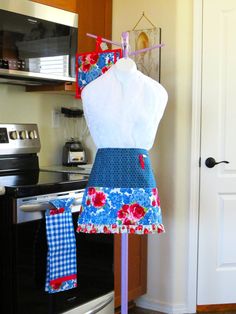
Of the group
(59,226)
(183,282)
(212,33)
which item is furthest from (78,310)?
(212,33)

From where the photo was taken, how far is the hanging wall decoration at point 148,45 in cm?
288

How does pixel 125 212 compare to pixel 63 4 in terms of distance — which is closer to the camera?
pixel 125 212

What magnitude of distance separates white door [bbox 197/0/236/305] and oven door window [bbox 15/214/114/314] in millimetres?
724

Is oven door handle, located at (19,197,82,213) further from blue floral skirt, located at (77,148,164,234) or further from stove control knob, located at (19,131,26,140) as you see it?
stove control knob, located at (19,131,26,140)

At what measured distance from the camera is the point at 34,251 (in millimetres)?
2059

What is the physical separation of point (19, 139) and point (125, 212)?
45.2 inches

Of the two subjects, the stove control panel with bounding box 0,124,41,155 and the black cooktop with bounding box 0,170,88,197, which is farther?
the stove control panel with bounding box 0,124,41,155

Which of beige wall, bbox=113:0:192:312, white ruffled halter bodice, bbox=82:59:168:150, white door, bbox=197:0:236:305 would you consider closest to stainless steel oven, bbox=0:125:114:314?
white ruffled halter bodice, bbox=82:59:168:150

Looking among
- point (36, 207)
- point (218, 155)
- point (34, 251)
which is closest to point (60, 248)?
point (34, 251)

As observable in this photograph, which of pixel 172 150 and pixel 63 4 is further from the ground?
pixel 63 4

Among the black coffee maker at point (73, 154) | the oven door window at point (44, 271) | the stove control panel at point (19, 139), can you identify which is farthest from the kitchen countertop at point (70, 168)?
the oven door window at point (44, 271)

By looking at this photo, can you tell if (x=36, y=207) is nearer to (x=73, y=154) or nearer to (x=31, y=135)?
(x=31, y=135)

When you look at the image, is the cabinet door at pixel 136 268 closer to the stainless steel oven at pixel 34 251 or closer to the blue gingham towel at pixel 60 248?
the stainless steel oven at pixel 34 251

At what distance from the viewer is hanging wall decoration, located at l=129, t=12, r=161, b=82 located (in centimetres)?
288
